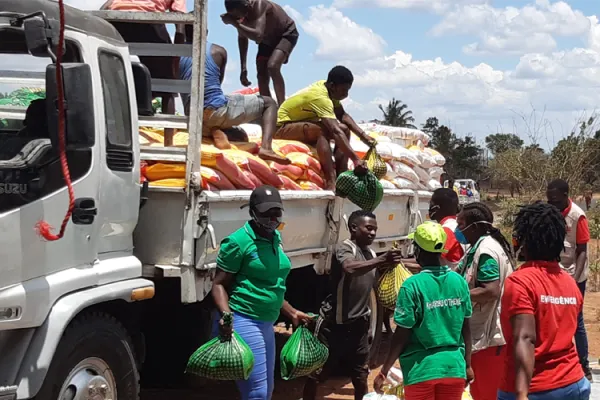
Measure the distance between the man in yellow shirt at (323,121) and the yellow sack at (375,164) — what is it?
239mm

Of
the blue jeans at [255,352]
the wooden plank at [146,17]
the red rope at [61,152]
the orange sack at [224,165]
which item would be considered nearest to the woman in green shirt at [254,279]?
the blue jeans at [255,352]

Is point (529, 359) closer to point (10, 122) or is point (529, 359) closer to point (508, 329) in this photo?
point (508, 329)

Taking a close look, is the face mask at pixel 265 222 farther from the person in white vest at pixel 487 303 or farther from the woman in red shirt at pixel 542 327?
the woman in red shirt at pixel 542 327

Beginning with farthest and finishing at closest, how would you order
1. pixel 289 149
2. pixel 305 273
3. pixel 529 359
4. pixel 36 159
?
1. pixel 305 273
2. pixel 289 149
3. pixel 36 159
4. pixel 529 359

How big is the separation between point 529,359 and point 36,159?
2.42 metres

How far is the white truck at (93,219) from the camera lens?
3.66m

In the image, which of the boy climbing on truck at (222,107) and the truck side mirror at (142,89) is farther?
the boy climbing on truck at (222,107)

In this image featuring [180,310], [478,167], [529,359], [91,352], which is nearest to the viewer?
[529,359]

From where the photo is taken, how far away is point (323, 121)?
6855 millimetres

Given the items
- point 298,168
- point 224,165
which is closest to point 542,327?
point 224,165

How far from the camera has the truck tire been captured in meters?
3.89

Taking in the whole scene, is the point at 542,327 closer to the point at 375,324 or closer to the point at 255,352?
the point at 255,352

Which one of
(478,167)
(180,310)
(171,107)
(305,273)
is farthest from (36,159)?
(478,167)

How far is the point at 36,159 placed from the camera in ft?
12.3
